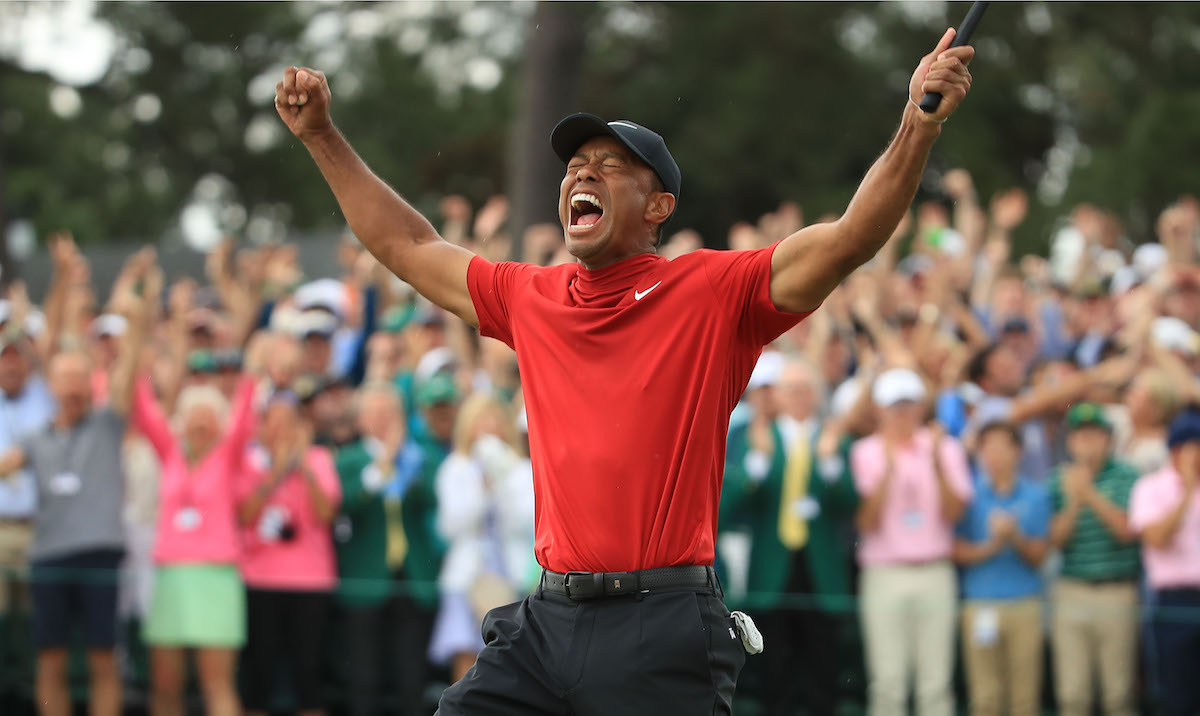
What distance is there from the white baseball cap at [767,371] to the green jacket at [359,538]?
2.28m

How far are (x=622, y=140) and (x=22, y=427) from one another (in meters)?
6.42

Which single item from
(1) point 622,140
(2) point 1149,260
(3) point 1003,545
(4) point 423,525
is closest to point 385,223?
(1) point 622,140

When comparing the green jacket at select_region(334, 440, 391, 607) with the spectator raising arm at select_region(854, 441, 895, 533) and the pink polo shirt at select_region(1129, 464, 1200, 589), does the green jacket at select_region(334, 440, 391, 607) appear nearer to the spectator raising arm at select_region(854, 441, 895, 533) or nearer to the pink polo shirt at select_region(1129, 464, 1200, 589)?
the spectator raising arm at select_region(854, 441, 895, 533)

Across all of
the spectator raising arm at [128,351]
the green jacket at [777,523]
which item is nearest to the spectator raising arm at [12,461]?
the spectator raising arm at [128,351]

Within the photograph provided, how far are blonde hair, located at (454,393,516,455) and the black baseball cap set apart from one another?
4.89 m

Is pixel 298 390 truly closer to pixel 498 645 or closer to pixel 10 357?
pixel 10 357

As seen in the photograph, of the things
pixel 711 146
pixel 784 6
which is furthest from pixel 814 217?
pixel 784 6

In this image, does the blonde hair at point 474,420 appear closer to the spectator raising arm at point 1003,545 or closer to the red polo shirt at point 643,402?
the spectator raising arm at point 1003,545

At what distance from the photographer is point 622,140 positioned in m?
4.67

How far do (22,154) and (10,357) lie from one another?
2558 centimetres

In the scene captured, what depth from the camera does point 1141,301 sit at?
10.3m

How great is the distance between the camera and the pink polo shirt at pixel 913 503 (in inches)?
363

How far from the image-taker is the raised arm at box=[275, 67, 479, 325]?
5.07 meters

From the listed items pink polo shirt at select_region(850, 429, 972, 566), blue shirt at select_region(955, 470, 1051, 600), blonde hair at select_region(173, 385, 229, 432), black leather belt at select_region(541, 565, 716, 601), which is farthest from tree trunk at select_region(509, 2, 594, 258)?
black leather belt at select_region(541, 565, 716, 601)
